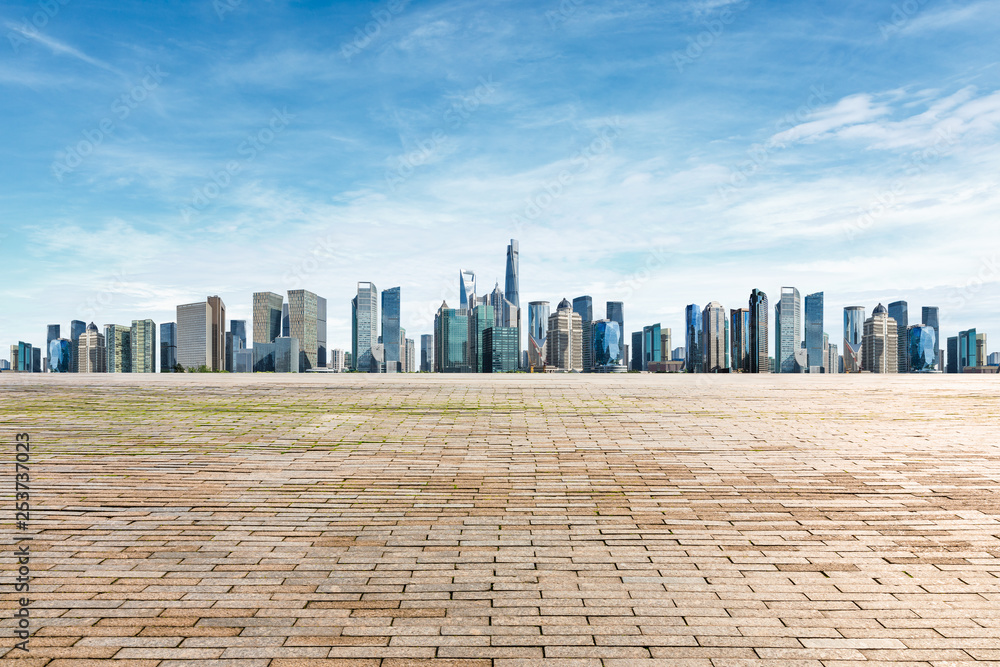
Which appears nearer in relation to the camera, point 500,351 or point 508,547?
point 508,547

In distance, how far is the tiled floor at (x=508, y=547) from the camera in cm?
414

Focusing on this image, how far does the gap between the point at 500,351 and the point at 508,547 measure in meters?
96.2

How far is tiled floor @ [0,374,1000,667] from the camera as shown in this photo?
414 cm

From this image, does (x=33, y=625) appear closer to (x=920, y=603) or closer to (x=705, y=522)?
(x=705, y=522)

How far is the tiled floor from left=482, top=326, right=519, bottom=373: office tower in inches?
3366

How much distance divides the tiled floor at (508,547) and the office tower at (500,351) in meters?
85.5

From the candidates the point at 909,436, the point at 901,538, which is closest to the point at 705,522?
the point at 901,538

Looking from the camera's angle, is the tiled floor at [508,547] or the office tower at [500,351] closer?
the tiled floor at [508,547]

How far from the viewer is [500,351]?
102m

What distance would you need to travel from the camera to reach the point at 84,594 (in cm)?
486

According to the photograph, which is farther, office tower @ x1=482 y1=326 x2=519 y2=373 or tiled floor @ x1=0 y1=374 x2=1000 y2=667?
office tower @ x1=482 y1=326 x2=519 y2=373

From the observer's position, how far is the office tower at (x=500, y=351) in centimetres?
9968

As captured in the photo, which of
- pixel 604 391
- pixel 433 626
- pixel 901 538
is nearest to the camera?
pixel 433 626

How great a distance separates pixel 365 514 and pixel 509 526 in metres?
1.79
